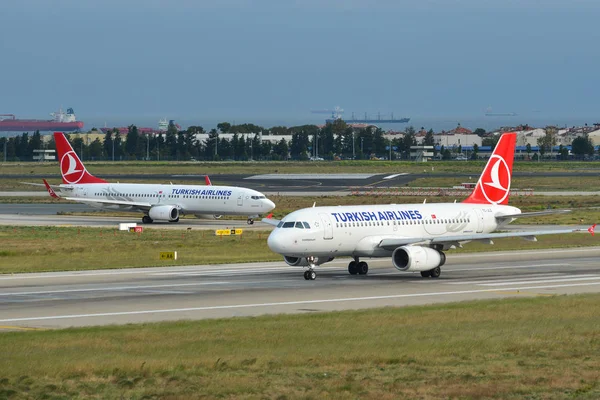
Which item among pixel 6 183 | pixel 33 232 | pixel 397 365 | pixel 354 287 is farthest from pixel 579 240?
pixel 6 183

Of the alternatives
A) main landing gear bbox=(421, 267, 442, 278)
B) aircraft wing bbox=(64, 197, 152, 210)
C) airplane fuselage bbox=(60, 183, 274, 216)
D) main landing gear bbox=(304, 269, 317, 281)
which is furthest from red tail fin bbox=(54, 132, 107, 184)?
main landing gear bbox=(421, 267, 442, 278)

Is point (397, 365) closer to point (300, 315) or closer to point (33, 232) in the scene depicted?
point (300, 315)

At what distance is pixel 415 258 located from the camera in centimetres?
4816

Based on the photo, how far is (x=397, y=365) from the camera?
1026 inches

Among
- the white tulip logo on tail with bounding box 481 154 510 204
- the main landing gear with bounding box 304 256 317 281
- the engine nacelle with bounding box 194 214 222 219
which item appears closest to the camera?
the main landing gear with bounding box 304 256 317 281

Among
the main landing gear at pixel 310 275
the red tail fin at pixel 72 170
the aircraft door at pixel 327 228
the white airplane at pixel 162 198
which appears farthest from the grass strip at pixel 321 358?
the red tail fin at pixel 72 170

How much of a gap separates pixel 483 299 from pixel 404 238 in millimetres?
9931

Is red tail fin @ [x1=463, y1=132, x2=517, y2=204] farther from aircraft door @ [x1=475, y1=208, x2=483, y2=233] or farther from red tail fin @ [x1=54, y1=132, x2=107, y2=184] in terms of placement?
red tail fin @ [x1=54, y1=132, x2=107, y2=184]

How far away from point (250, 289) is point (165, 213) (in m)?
46.3

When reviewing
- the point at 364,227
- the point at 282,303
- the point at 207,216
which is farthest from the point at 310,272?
the point at 207,216

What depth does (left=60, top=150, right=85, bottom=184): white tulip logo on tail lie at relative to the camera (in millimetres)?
99750

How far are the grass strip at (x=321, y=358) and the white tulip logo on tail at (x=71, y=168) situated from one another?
223ft

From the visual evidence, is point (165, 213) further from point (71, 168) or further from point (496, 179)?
point (496, 179)

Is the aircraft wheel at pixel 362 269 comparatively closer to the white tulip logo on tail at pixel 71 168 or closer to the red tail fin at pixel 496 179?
the red tail fin at pixel 496 179
